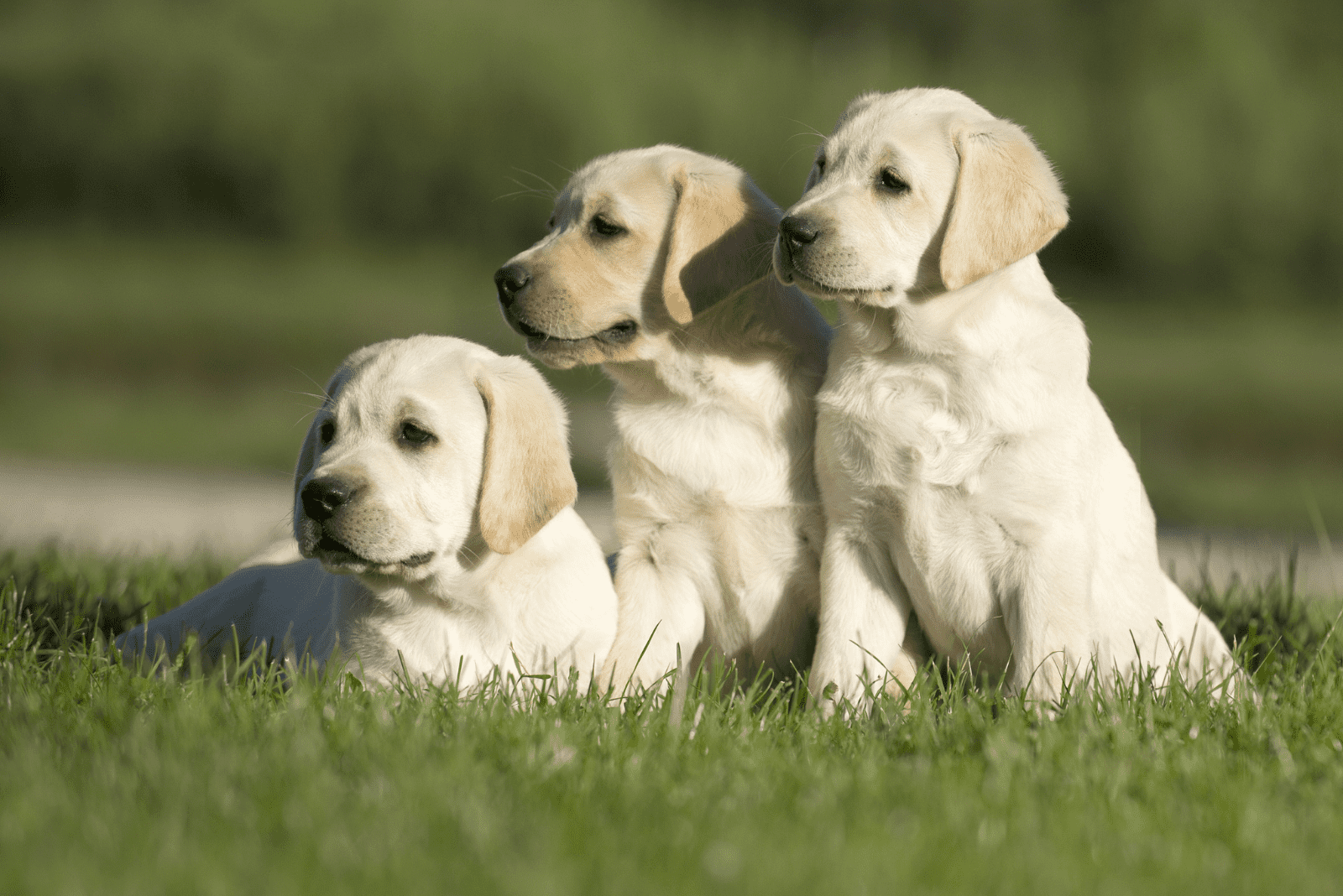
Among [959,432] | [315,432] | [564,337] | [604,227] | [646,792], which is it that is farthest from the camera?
[604,227]

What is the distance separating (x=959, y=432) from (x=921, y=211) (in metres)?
0.70

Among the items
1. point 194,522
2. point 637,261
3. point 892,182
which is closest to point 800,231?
point 892,182

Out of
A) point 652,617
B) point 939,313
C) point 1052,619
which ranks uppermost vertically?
point 939,313

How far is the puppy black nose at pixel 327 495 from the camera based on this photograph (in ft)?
12.1

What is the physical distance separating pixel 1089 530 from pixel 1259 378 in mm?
14343

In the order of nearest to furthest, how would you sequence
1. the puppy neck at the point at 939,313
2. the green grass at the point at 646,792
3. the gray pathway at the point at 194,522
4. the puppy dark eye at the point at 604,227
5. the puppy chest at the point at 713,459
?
the green grass at the point at 646,792 < the puppy neck at the point at 939,313 < the puppy chest at the point at 713,459 < the puppy dark eye at the point at 604,227 < the gray pathway at the point at 194,522

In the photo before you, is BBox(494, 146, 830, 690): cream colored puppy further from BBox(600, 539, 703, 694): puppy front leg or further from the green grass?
the green grass

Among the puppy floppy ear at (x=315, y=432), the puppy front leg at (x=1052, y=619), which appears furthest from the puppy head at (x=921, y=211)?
the puppy floppy ear at (x=315, y=432)

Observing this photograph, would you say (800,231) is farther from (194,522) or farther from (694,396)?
(194,522)

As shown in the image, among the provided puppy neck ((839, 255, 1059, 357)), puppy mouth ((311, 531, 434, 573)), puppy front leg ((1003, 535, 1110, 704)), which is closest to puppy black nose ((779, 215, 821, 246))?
puppy neck ((839, 255, 1059, 357))

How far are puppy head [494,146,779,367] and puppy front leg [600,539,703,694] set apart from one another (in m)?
0.73

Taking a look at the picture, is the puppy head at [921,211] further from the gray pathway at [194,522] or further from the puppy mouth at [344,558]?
the gray pathway at [194,522]

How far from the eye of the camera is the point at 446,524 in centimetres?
390

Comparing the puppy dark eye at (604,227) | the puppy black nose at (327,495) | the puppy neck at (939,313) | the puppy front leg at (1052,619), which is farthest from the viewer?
the puppy dark eye at (604,227)
